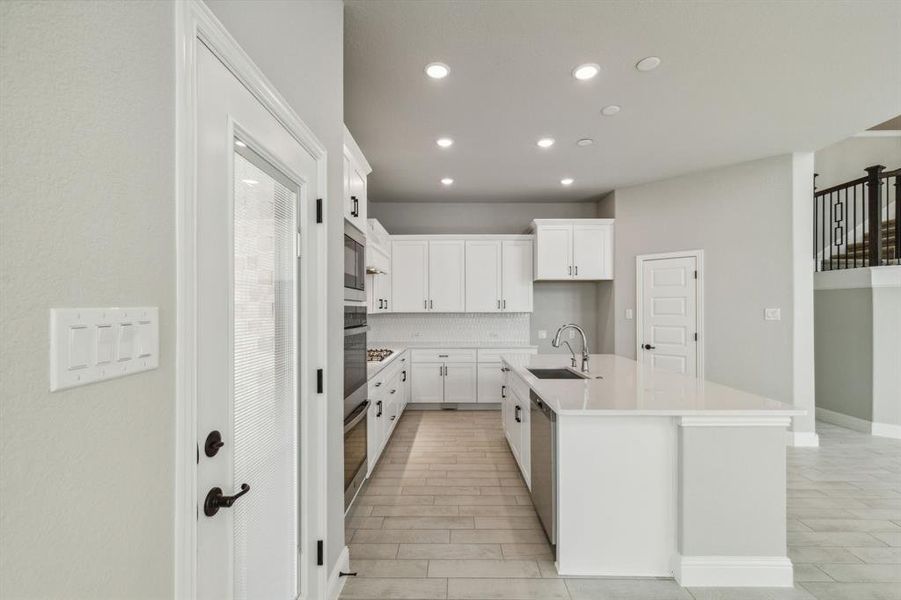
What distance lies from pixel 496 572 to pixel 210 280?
6.60 ft

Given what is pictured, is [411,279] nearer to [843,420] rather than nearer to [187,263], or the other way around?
[187,263]

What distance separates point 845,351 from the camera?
187 inches

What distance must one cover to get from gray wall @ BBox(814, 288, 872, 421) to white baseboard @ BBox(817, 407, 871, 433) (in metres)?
0.04

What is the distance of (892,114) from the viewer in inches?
132

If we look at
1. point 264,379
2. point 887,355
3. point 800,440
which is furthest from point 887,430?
point 264,379

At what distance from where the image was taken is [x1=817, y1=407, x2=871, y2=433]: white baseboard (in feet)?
14.8

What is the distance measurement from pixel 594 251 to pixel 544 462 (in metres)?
3.80

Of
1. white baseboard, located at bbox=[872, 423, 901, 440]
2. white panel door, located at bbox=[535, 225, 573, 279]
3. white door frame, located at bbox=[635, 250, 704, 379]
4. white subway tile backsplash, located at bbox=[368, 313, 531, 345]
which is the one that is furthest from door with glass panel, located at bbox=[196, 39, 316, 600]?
white baseboard, located at bbox=[872, 423, 901, 440]

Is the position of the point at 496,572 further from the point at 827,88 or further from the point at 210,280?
the point at 827,88

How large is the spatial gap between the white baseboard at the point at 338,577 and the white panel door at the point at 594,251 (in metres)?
4.39

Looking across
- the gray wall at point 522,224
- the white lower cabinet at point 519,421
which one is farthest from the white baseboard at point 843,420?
the white lower cabinet at point 519,421

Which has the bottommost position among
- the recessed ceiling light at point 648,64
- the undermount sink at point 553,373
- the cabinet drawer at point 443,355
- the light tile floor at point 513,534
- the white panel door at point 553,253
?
the light tile floor at point 513,534

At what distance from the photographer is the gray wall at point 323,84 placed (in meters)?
1.31
